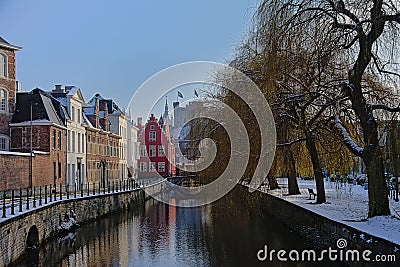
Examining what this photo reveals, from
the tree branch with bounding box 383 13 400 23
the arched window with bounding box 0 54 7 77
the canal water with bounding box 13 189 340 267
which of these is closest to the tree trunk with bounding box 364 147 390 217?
the canal water with bounding box 13 189 340 267

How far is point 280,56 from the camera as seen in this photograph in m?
11.7

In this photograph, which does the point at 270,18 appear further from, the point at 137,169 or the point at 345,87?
the point at 137,169

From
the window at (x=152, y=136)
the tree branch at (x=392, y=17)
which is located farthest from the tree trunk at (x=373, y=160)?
the window at (x=152, y=136)

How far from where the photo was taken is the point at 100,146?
43.8 metres

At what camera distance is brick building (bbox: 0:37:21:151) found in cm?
2909

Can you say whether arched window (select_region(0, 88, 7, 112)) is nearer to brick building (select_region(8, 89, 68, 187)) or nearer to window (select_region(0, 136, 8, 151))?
brick building (select_region(8, 89, 68, 187))

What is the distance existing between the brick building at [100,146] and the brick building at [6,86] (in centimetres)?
983

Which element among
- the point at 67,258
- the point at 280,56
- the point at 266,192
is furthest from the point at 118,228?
the point at 280,56

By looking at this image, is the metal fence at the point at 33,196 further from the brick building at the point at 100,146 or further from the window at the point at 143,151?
the window at the point at 143,151

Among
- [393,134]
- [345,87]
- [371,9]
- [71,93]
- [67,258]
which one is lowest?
[67,258]

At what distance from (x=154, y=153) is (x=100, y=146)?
487 inches

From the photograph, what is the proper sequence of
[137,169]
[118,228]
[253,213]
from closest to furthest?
[253,213] < [118,228] < [137,169]

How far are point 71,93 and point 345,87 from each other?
26.3 meters

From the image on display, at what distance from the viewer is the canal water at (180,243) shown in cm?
1426
